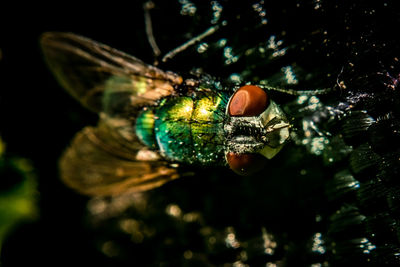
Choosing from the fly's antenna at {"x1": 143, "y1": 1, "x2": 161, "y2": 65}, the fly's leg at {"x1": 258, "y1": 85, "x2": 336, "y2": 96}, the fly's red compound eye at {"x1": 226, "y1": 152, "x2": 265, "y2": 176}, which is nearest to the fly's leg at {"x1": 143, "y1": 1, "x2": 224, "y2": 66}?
the fly's antenna at {"x1": 143, "y1": 1, "x2": 161, "y2": 65}

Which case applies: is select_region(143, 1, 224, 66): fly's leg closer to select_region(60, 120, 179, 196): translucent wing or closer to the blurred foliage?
select_region(60, 120, 179, 196): translucent wing

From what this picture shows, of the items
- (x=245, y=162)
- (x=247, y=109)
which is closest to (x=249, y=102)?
(x=247, y=109)

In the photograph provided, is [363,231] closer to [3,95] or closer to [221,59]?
[221,59]

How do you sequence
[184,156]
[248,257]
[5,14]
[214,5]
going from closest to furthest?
1. [184,156]
2. [214,5]
3. [248,257]
4. [5,14]

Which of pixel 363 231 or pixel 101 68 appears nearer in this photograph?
pixel 363 231

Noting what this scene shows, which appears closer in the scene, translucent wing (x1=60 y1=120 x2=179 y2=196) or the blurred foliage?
translucent wing (x1=60 y1=120 x2=179 y2=196)

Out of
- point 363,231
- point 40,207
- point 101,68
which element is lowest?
point 363,231

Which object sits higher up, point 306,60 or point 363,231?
point 306,60

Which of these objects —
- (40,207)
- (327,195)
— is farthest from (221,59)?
(40,207)
